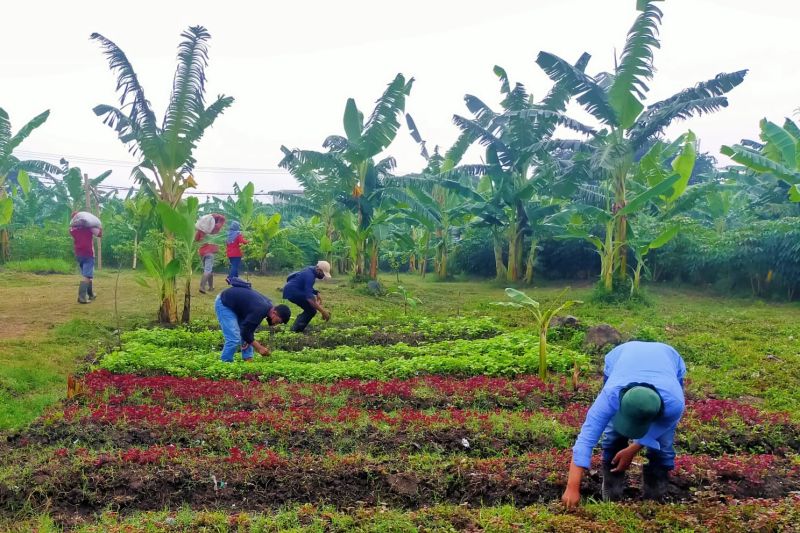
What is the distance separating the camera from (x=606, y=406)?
3781 millimetres

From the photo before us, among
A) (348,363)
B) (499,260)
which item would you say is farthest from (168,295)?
(499,260)

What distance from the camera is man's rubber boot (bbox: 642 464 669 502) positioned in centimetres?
411

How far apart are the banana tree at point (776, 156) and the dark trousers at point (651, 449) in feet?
34.5

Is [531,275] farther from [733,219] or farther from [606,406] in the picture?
[606,406]

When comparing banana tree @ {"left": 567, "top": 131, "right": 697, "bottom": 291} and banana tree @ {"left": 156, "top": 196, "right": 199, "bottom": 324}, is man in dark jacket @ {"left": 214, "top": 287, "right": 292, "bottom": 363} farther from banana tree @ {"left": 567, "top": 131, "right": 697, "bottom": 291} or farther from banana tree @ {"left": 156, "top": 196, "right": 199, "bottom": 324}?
banana tree @ {"left": 567, "top": 131, "right": 697, "bottom": 291}

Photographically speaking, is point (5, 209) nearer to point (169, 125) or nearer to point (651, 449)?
point (169, 125)

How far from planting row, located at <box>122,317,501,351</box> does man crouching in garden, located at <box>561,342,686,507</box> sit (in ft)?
18.7

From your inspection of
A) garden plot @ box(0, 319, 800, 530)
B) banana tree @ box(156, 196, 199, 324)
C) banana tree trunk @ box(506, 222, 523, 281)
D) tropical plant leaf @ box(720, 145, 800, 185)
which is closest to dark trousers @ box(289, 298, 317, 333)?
banana tree @ box(156, 196, 199, 324)

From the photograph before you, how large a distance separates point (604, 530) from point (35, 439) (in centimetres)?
456

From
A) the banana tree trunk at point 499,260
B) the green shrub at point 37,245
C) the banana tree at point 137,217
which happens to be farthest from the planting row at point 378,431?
the green shrub at point 37,245

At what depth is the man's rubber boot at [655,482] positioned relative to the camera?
4.11 m

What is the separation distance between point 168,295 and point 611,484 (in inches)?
341

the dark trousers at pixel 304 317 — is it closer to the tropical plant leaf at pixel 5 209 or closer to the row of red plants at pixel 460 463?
the row of red plants at pixel 460 463

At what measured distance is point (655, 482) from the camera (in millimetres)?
4133
